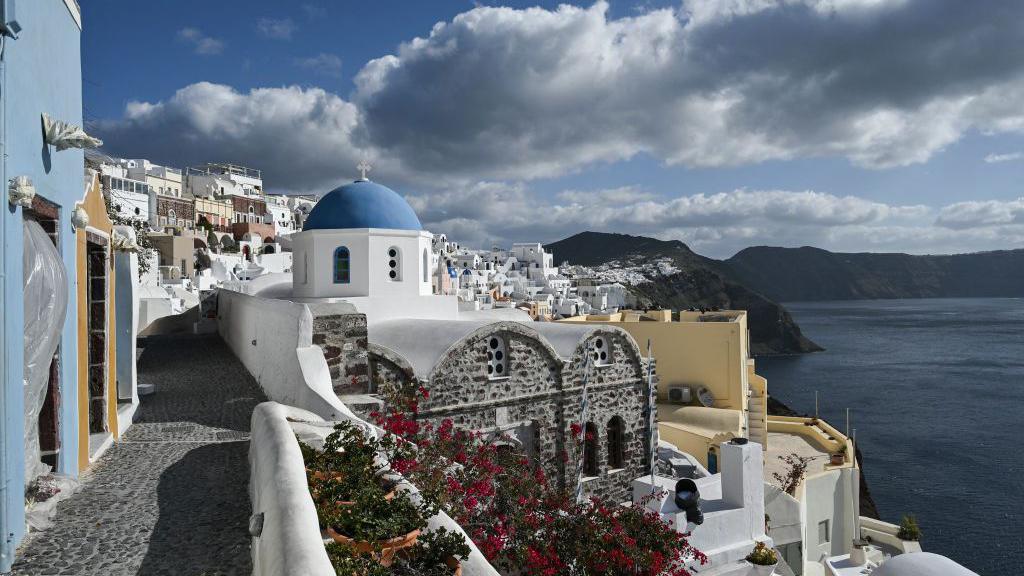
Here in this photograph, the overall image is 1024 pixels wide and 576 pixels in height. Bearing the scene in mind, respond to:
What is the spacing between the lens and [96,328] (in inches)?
256

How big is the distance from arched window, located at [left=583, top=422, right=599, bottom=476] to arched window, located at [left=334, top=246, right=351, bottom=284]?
539 centimetres

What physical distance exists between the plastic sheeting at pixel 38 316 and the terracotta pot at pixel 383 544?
232cm

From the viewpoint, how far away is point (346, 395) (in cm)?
785

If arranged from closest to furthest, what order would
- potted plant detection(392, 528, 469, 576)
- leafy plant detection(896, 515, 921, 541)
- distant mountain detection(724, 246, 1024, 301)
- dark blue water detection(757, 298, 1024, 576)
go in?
potted plant detection(392, 528, 469, 576) < leafy plant detection(896, 515, 921, 541) < dark blue water detection(757, 298, 1024, 576) < distant mountain detection(724, 246, 1024, 301)

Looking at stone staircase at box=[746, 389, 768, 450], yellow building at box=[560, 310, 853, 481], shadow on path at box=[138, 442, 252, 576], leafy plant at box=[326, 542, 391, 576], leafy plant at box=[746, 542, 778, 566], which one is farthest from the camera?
stone staircase at box=[746, 389, 768, 450]

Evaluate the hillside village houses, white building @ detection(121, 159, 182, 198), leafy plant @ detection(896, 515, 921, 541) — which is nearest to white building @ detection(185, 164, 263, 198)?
white building @ detection(121, 159, 182, 198)

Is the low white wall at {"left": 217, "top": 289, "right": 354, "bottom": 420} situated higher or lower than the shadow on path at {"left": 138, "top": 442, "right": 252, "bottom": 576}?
higher

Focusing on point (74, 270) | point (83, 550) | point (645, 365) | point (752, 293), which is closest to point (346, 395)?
point (74, 270)

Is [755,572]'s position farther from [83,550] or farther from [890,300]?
[890,300]

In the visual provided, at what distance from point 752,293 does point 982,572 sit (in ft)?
258

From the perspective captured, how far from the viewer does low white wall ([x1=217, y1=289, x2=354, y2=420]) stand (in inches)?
262

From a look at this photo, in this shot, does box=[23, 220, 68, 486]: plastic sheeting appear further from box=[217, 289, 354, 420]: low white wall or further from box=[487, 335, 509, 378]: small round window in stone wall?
box=[487, 335, 509, 378]: small round window in stone wall

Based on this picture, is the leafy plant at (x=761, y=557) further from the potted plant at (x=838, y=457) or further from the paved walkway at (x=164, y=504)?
the potted plant at (x=838, y=457)

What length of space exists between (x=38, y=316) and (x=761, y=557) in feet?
24.9
